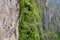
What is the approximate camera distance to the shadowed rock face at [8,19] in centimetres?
427

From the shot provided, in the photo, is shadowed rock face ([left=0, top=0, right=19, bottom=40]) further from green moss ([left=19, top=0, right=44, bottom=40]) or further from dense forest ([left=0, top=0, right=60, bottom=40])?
green moss ([left=19, top=0, right=44, bottom=40])

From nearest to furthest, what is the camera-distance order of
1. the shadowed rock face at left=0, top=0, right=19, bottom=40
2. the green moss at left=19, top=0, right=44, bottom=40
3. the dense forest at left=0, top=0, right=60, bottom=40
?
1. the shadowed rock face at left=0, top=0, right=19, bottom=40
2. the dense forest at left=0, top=0, right=60, bottom=40
3. the green moss at left=19, top=0, right=44, bottom=40

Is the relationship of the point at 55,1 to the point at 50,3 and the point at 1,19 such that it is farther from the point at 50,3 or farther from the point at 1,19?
the point at 1,19

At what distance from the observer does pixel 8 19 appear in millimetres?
4566

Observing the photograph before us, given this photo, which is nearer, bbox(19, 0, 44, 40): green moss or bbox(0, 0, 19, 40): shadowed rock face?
bbox(0, 0, 19, 40): shadowed rock face

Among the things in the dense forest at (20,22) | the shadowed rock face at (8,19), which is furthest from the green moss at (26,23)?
the shadowed rock face at (8,19)

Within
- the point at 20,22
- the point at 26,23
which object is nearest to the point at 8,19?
the point at 20,22

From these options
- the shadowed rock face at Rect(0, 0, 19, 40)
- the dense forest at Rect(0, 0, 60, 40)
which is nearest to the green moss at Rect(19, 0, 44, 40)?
the dense forest at Rect(0, 0, 60, 40)

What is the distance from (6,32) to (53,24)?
1026 centimetres

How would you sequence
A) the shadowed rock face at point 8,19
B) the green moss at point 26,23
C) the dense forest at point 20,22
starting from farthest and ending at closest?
the green moss at point 26,23, the dense forest at point 20,22, the shadowed rock face at point 8,19

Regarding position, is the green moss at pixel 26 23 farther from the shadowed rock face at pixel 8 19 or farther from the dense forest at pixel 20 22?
the shadowed rock face at pixel 8 19

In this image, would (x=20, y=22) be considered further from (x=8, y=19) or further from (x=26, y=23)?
(x=8, y=19)

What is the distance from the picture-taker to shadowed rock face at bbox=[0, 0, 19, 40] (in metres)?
4.27

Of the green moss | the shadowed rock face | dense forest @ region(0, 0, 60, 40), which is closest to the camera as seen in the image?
the shadowed rock face
